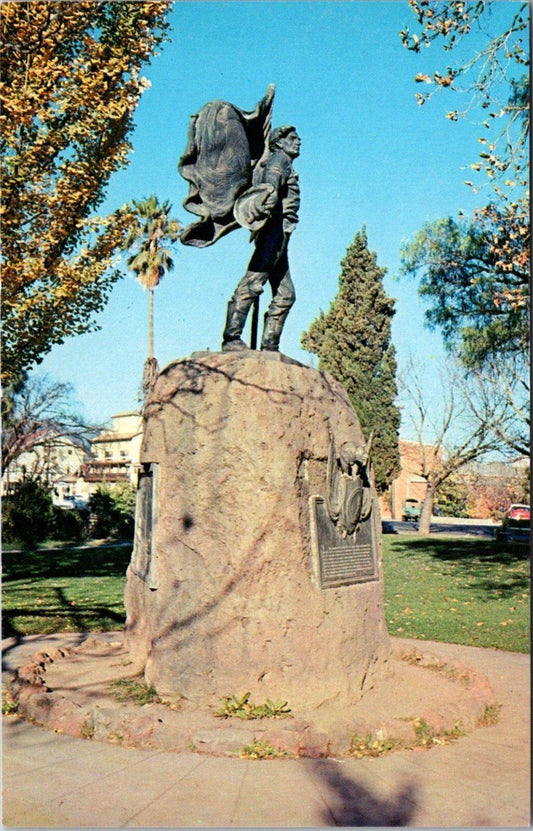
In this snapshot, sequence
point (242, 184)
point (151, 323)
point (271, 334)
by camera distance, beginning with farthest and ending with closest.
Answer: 1. point (151, 323)
2. point (271, 334)
3. point (242, 184)

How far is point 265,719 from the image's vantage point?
Answer: 5031 millimetres

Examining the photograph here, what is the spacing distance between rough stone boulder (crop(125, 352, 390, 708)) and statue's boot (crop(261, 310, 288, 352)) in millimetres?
604

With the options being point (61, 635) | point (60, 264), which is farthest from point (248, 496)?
point (60, 264)

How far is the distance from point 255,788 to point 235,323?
3.72m

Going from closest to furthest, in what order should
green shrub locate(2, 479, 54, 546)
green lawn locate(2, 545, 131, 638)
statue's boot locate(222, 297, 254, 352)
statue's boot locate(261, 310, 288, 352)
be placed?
statue's boot locate(222, 297, 254, 352) < statue's boot locate(261, 310, 288, 352) < green lawn locate(2, 545, 131, 638) < green shrub locate(2, 479, 54, 546)

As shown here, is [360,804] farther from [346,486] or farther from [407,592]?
[407,592]

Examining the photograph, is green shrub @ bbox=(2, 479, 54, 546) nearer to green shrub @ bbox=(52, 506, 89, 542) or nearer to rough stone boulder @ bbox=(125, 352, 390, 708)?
green shrub @ bbox=(52, 506, 89, 542)

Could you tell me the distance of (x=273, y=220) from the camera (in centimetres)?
640

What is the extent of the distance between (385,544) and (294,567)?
20.0m

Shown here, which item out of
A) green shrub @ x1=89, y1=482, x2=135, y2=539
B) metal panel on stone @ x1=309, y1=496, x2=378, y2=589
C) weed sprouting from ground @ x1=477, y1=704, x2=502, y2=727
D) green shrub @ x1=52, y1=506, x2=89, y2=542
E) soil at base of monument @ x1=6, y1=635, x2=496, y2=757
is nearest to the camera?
soil at base of monument @ x1=6, y1=635, x2=496, y2=757

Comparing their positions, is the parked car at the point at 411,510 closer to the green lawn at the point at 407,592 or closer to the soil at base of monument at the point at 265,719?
the green lawn at the point at 407,592

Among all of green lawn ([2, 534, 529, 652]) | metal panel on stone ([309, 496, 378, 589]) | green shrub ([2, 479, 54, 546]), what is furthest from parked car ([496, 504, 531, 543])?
metal panel on stone ([309, 496, 378, 589])

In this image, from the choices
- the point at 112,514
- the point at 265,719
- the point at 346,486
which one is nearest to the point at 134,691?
the point at 265,719

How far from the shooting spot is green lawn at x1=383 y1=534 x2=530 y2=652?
9.84 metres
